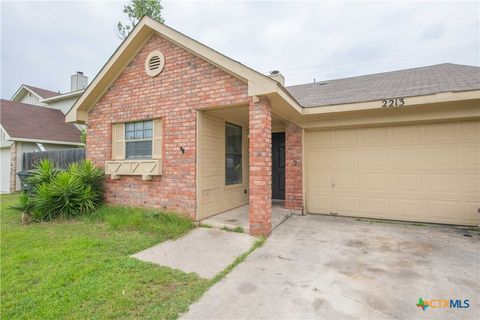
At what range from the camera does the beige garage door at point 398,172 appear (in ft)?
16.4

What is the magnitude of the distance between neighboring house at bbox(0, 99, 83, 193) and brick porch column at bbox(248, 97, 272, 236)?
12.6 metres

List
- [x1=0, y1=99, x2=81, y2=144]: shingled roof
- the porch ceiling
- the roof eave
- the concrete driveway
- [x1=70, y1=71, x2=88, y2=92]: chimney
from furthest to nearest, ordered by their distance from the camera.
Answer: [x1=70, y1=71, x2=88, y2=92]: chimney
[x1=0, y1=99, x2=81, y2=144]: shingled roof
the porch ceiling
the roof eave
the concrete driveway

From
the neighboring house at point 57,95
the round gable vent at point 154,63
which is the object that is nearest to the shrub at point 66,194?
the round gable vent at point 154,63

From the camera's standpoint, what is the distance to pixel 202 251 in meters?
3.81

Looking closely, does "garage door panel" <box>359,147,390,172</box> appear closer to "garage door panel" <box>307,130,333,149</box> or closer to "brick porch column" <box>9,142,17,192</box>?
"garage door panel" <box>307,130,333,149</box>

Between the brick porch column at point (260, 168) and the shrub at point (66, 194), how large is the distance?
434cm

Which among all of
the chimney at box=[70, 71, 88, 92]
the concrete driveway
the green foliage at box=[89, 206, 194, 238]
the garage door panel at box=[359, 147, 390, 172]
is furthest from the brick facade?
the garage door panel at box=[359, 147, 390, 172]

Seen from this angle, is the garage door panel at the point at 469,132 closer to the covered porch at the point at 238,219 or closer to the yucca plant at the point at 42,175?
the covered porch at the point at 238,219

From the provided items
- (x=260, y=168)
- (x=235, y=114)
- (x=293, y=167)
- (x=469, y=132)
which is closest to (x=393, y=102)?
(x=469, y=132)

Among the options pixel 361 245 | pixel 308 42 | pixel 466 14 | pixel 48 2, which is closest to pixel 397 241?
pixel 361 245

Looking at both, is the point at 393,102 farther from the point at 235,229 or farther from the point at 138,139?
the point at 138,139

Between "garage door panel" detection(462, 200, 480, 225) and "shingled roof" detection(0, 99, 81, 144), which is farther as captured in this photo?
"shingled roof" detection(0, 99, 81, 144)

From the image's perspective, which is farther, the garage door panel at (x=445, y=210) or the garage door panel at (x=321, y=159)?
the garage door panel at (x=321, y=159)

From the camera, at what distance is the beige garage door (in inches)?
196
